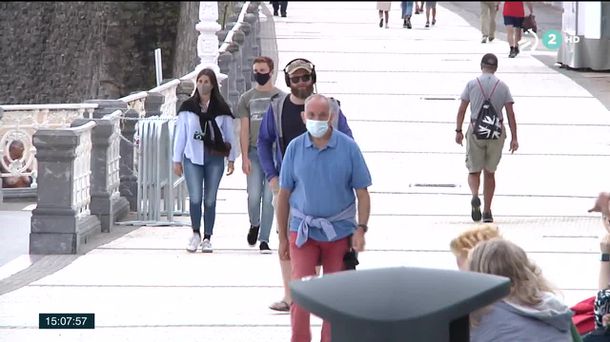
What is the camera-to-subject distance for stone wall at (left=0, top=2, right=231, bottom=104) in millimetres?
49062

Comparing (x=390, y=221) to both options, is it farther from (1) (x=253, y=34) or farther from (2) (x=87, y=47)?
(2) (x=87, y=47)

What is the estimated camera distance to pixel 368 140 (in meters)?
19.6

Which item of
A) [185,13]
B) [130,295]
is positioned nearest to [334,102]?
[130,295]

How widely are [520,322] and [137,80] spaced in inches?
1700

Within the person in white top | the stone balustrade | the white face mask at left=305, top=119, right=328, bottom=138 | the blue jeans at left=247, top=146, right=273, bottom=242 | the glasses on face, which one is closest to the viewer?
the white face mask at left=305, top=119, right=328, bottom=138

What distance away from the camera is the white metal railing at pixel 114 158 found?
14922 mm

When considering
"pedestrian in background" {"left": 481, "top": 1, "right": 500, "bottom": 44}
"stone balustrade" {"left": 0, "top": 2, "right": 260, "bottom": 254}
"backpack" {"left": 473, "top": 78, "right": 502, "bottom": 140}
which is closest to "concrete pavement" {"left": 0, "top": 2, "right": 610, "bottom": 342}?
"stone balustrade" {"left": 0, "top": 2, "right": 260, "bottom": 254}

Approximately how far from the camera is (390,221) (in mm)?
15070

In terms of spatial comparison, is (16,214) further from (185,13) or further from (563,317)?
(185,13)

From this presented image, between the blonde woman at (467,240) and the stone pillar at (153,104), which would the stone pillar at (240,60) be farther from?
the blonde woman at (467,240)

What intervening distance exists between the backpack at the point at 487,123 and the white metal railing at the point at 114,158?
313 centimetres

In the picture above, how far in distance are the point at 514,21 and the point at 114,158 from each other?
13824 millimetres

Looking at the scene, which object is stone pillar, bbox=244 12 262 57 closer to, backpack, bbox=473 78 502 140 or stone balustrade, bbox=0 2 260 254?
stone balustrade, bbox=0 2 260 254

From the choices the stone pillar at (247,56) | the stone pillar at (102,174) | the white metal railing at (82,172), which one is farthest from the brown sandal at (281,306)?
the stone pillar at (247,56)
